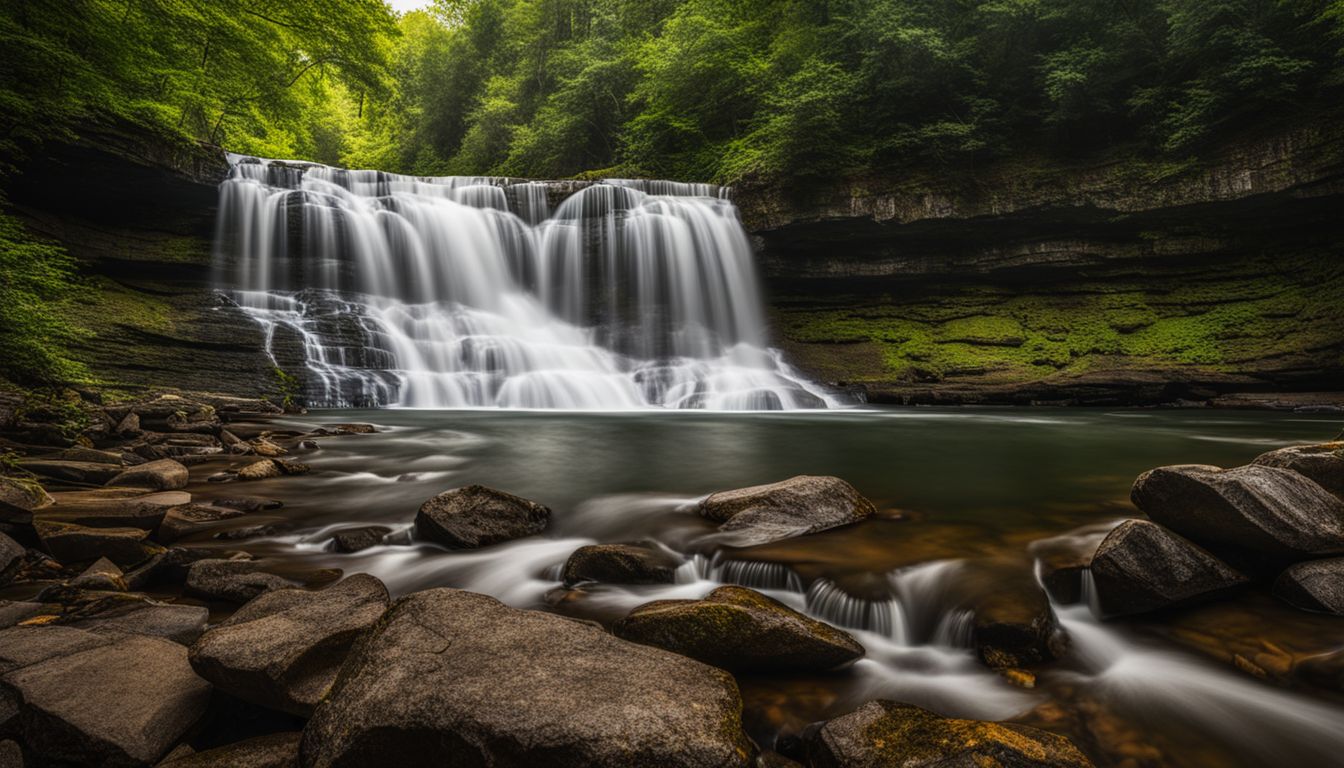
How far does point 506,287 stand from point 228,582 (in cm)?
1647

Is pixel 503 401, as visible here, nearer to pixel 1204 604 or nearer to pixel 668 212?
pixel 668 212

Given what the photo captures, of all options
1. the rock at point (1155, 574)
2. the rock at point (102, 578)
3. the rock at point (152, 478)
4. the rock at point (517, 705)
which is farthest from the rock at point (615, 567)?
the rock at point (152, 478)

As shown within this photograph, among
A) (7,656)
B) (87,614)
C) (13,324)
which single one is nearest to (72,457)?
(13,324)

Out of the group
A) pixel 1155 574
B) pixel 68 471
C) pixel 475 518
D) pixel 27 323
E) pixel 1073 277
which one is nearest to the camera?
pixel 1155 574

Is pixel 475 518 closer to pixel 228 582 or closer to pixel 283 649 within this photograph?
pixel 228 582

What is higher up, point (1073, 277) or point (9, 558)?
point (1073, 277)

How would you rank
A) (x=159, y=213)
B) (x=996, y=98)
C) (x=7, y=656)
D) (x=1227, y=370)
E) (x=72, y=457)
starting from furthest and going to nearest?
(x=996, y=98)
(x=159, y=213)
(x=1227, y=370)
(x=72, y=457)
(x=7, y=656)

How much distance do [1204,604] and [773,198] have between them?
1622 centimetres

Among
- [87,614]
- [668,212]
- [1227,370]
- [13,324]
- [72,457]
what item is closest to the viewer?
[87,614]

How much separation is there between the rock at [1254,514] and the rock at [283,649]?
3926mm

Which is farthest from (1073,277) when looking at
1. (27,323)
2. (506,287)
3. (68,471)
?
(27,323)

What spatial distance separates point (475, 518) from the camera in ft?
13.3

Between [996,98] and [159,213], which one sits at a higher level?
[996,98]

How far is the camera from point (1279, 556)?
2791 mm
